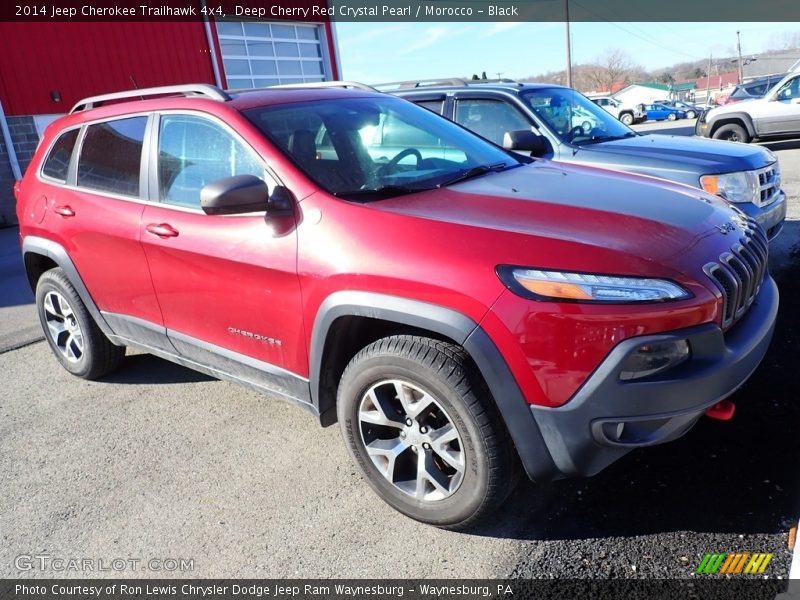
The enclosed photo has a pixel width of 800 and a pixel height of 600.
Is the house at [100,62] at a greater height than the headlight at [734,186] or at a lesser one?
greater

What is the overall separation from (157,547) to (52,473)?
1.04 meters

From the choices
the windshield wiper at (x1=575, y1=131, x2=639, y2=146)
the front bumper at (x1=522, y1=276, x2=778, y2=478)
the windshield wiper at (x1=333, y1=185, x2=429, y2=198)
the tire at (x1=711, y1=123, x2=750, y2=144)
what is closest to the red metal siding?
the windshield wiper at (x1=575, y1=131, x2=639, y2=146)

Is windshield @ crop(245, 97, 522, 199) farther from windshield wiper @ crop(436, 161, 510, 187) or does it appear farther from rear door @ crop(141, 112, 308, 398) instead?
rear door @ crop(141, 112, 308, 398)

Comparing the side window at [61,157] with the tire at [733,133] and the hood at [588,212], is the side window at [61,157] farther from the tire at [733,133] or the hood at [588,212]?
the tire at [733,133]

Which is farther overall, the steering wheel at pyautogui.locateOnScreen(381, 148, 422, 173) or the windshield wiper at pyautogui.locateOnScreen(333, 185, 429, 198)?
the steering wheel at pyautogui.locateOnScreen(381, 148, 422, 173)

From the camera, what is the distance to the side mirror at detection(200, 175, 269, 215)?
265 cm

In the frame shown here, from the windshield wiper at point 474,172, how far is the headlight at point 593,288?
0.98 metres

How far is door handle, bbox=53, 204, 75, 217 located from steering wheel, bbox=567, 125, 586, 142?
411 centimetres

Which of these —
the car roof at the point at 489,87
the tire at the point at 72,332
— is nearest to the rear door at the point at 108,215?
the tire at the point at 72,332

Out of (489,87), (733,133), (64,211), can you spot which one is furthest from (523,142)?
(733,133)

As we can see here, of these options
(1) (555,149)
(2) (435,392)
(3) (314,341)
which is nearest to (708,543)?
(2) (435,392)

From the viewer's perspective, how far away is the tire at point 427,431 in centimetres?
234

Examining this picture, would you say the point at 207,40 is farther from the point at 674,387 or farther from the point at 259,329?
the point at 674,387

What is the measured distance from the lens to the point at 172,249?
3.24m
